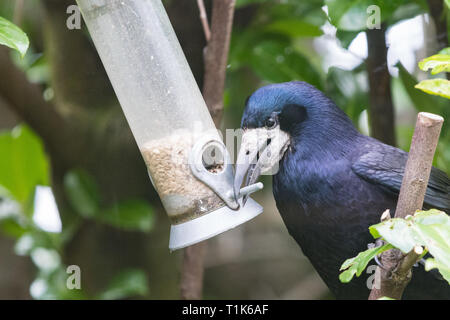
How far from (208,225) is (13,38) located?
0.67 meters

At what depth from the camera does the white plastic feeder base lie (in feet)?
5.63

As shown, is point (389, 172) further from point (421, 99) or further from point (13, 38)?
point (13, 38)

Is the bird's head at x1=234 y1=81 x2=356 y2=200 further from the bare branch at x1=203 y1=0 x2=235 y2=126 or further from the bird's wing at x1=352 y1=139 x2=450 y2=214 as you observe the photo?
the bare branch at x1=203 y1=0 x2=235 y2=126

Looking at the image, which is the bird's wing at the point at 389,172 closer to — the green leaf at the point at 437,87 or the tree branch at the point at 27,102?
the green leaf at the point at 437,87

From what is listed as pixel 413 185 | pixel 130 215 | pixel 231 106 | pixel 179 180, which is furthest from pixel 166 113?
pixel 231 106

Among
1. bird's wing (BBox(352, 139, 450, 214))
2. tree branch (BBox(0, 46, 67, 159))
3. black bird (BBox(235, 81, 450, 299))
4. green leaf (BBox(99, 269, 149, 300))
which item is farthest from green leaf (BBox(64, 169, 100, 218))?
bird's wing (BBox(352, 139, 450, 214))

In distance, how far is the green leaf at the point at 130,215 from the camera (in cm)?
271

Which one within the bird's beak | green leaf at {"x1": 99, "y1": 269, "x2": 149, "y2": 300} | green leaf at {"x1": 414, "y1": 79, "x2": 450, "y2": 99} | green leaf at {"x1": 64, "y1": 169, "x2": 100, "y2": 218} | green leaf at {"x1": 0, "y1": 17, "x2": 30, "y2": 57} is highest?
green leaf at {"x1": 0, "y1": 17, "x2": 30, "y2": 57}

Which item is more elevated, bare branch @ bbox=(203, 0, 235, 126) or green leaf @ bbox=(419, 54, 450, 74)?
green leaf @ bbox=(419, 54, 450, 74)

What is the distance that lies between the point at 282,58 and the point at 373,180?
79 cm

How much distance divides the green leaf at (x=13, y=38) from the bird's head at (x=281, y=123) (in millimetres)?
662

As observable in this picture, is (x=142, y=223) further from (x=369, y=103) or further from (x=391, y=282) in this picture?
(x=391, y=282)

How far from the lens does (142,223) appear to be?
2.70 meters

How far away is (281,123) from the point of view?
6.79ft
